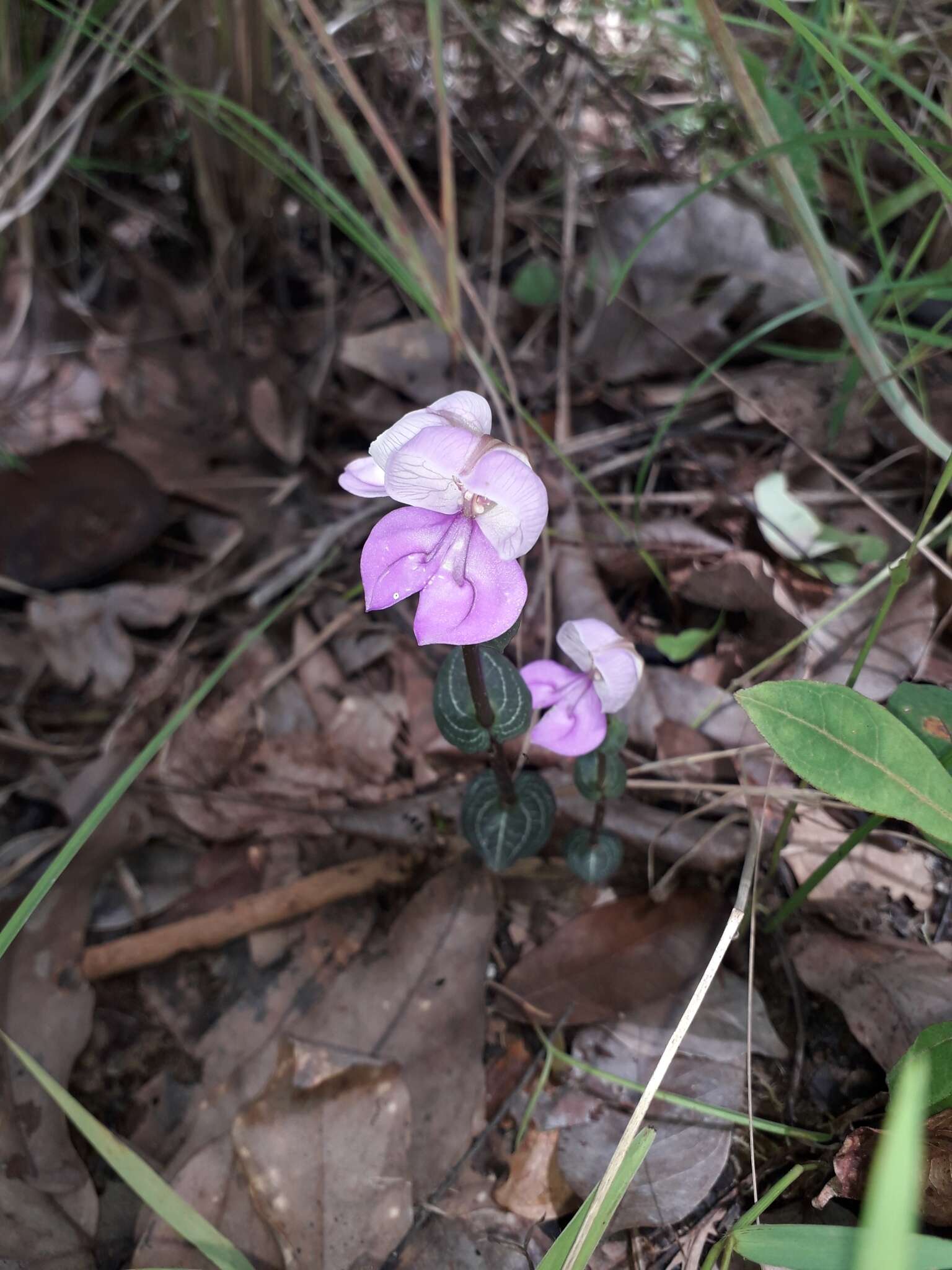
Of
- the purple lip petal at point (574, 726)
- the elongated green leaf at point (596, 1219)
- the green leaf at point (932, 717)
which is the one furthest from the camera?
the purple lip petal at point (574, 726)

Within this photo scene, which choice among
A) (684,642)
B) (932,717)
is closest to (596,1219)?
(932,717)

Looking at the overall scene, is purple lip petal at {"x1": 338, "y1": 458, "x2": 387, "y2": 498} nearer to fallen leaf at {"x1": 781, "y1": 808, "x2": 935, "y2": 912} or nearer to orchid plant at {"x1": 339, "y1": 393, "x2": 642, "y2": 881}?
orchid plant at {"x1": 339, "y1": 393, "x2": 642, "y2": 881}

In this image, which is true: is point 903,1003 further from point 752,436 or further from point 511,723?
point 752,436

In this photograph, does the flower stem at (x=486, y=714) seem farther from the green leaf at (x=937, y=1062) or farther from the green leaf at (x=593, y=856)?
the green leaf at (x=937, y=1062)

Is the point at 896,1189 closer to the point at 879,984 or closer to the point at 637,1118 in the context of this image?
the point at 637,1118

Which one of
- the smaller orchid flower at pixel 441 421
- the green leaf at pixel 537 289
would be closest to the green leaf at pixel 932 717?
the smaller orchid flower at pixel 441 421

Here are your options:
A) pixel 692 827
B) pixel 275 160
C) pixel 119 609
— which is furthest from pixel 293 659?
pixel 275 160

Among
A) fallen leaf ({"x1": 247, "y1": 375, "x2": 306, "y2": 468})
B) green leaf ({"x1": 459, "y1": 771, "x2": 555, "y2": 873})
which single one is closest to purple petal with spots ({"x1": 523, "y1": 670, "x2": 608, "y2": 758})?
green leaf ({"x1": 459, "y1": 771, "x2": 555, "y2": 873})
